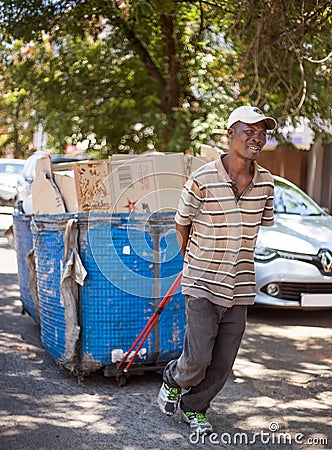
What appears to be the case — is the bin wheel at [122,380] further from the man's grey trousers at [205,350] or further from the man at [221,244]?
the man at [221,244]

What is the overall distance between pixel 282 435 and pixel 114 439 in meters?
1.03

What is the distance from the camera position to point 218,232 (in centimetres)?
384

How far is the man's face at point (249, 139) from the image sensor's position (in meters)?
3.85

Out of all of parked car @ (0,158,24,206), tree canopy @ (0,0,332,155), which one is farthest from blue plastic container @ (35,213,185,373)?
parked car @ (0,158,24,206)

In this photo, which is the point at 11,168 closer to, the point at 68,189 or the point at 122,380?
the point at 68,189

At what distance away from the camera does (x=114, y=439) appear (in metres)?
4.01

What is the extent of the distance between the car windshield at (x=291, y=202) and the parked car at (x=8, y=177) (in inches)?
375

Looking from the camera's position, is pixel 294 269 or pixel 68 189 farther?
pixel 294 269

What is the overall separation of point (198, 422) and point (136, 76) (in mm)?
9074

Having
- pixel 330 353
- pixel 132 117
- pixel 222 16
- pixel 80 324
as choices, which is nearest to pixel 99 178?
pixel 80 324

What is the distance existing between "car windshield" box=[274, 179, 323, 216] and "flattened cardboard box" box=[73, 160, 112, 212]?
13.1 feet

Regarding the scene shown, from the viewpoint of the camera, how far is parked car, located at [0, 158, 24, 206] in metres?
17.4

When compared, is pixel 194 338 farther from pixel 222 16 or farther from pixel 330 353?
pixel 222 16

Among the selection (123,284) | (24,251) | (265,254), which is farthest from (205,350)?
(265,254)
